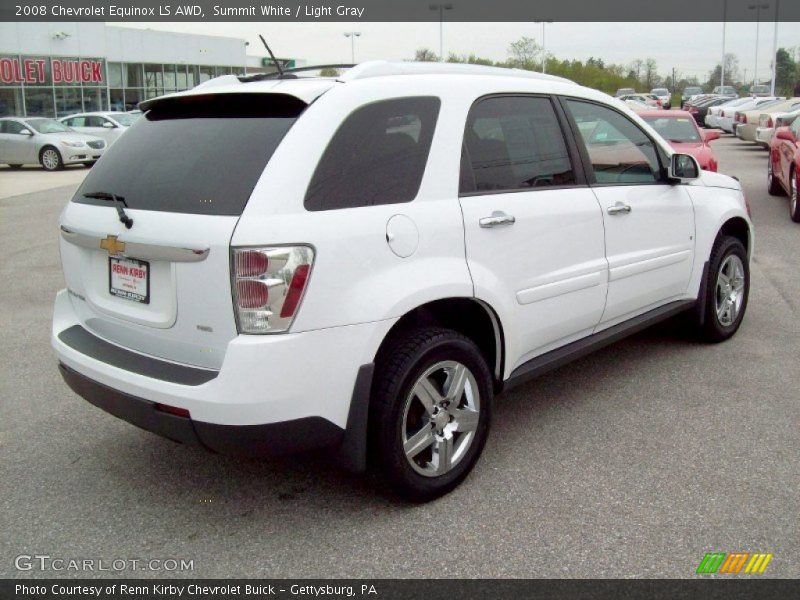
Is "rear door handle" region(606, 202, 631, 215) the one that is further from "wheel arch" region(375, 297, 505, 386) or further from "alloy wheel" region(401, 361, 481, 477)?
"alloy wheel" region(401, 361, 481, 477)

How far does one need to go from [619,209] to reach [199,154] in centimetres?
231

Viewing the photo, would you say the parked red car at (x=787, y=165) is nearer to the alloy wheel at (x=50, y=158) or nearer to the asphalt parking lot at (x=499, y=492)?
the asphalt parking lot at (x=499, y=492)

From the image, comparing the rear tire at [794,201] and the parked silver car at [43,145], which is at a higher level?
the parked silver car at [43,145]

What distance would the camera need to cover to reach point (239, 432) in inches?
116

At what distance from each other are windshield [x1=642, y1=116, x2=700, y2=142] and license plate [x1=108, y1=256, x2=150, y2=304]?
1044cm

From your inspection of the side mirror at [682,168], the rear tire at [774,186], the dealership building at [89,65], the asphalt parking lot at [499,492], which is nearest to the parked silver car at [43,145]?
the dealership building at [89,65]

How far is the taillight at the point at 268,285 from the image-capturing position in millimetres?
2896

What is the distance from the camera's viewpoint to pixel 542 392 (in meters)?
4.84

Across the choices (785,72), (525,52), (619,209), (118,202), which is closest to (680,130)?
(619,209)

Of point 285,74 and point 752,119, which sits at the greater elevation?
point 285,74

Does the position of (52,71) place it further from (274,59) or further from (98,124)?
(274,59)

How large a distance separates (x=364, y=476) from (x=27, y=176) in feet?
68.3

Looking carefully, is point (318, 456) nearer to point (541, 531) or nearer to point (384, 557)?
point (384, 557)

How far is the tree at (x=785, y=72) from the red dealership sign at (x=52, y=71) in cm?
7151
